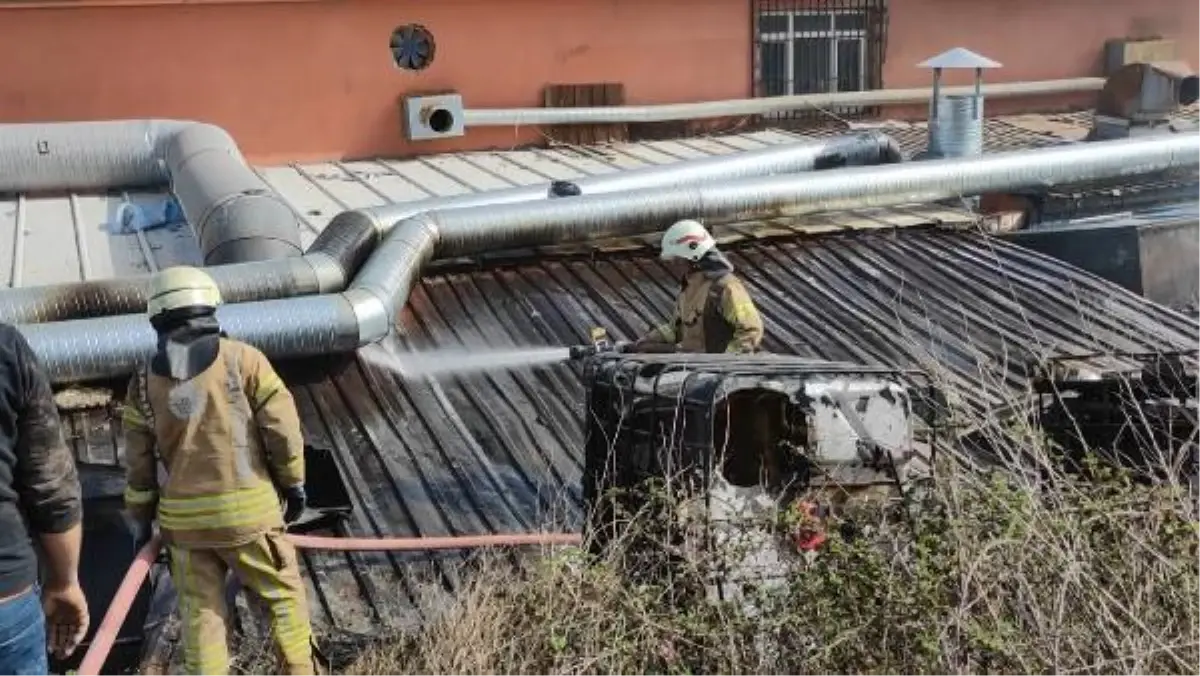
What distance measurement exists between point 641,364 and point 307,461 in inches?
70.8

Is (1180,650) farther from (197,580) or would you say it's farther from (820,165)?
(820,165)

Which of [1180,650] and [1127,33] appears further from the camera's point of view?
[1127,33]

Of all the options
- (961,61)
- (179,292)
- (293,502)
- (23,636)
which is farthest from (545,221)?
(23,636)

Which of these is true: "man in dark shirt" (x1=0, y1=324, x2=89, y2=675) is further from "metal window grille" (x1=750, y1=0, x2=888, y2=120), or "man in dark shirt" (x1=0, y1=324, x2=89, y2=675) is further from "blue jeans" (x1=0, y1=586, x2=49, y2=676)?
"metal window grille" (x1=750, y1=0, x2=888, y2=120)

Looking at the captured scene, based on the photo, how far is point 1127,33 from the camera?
13.7 m

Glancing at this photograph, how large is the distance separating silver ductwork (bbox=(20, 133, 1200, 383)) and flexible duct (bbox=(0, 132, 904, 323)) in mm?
198

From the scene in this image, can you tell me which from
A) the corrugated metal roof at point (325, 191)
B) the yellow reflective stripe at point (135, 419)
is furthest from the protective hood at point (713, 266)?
the corrugated metal roof at point (325, 191)

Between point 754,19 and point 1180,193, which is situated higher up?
point 754,19

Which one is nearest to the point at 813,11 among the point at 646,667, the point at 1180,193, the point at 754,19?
the point at 754,19

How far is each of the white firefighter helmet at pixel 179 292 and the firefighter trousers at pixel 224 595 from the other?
0.83 meters

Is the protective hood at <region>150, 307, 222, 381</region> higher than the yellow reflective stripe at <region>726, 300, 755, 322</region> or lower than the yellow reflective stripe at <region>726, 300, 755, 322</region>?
higher

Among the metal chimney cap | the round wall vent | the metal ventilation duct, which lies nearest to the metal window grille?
the metal ventilation duct

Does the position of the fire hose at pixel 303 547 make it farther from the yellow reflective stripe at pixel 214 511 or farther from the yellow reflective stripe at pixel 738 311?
the yellow reflective stripe at pixel 738 311

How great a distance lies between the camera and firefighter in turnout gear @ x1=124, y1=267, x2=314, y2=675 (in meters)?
4.26
